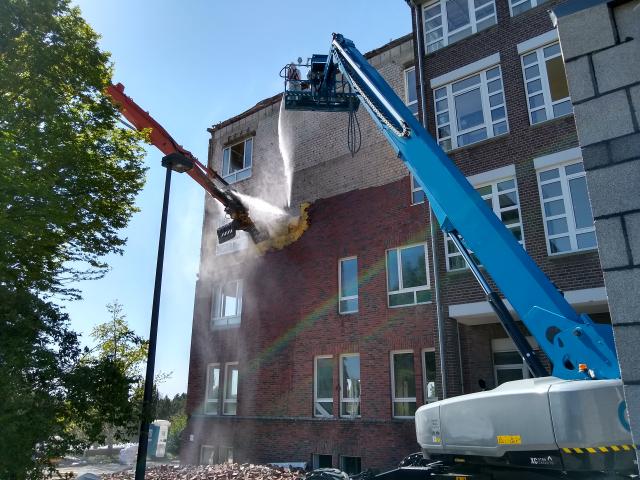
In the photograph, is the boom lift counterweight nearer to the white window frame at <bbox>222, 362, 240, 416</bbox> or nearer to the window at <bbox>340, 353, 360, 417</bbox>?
the window at <bbox>340, 353, 360, 417</bbox>

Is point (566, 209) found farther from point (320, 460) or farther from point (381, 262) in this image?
point (320, 460)

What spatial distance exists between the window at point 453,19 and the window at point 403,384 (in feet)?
30.8

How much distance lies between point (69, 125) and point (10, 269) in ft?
8.63

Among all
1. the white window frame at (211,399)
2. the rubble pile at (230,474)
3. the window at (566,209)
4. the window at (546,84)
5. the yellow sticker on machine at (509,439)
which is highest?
the window at (546,84)

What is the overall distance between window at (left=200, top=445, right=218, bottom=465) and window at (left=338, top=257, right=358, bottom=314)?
7581 mm

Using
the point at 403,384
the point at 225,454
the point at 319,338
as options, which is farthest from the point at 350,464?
the point at 225,454

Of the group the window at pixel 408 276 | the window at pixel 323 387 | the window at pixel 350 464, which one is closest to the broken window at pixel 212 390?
the window at pixel 323 387

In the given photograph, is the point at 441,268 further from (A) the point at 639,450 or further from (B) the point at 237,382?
(A) the point at 639,450

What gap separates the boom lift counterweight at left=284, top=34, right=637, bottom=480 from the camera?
5.30 m

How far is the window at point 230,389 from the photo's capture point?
2003 cm

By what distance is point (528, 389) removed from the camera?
5.81m

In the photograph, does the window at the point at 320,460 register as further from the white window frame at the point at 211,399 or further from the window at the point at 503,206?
the window at the point at 503,206

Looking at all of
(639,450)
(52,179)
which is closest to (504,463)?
(639,450)

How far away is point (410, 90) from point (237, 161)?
913 centimetres
